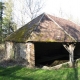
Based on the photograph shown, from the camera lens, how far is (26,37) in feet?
47.8

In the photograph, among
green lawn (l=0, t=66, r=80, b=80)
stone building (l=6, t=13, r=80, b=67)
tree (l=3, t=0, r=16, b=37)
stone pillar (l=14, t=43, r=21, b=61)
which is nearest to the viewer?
green lawn (l=0, t=66, r=80, b=80)

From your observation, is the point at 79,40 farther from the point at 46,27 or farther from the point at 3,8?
the point at 3,8

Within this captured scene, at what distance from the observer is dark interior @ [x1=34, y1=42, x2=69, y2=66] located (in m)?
17.6

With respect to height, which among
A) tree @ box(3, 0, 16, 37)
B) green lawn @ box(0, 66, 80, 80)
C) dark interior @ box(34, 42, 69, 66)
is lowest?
green lawn @ box(0, 66, 80, 80)

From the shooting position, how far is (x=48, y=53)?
2028 centimetres

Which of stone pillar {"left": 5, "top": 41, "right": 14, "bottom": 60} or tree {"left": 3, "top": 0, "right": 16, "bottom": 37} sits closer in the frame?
stone pillar {"left": 5, "top": 41, "right": 14, "bottom": 60}

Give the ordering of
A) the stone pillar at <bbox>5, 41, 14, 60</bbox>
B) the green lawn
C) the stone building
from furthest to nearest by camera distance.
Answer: the stone pillar at <bbox>5, 41, 14, 60</bbox>, the stone building, the green lawn

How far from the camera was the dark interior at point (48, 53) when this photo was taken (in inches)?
694

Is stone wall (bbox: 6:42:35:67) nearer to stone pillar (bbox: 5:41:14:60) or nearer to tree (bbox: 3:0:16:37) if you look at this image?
stone pillar (bbox: 5:41:14:60)

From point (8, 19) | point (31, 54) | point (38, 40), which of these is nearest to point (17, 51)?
point (31, 54)

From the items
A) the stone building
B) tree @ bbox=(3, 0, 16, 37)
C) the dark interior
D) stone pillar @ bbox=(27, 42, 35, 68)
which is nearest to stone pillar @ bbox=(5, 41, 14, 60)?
the stone building

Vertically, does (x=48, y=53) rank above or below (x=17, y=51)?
below

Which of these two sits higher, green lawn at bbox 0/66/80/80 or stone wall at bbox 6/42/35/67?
stone wall at bbox 6/42/35/67

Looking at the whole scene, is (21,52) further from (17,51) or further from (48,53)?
(48,53)
